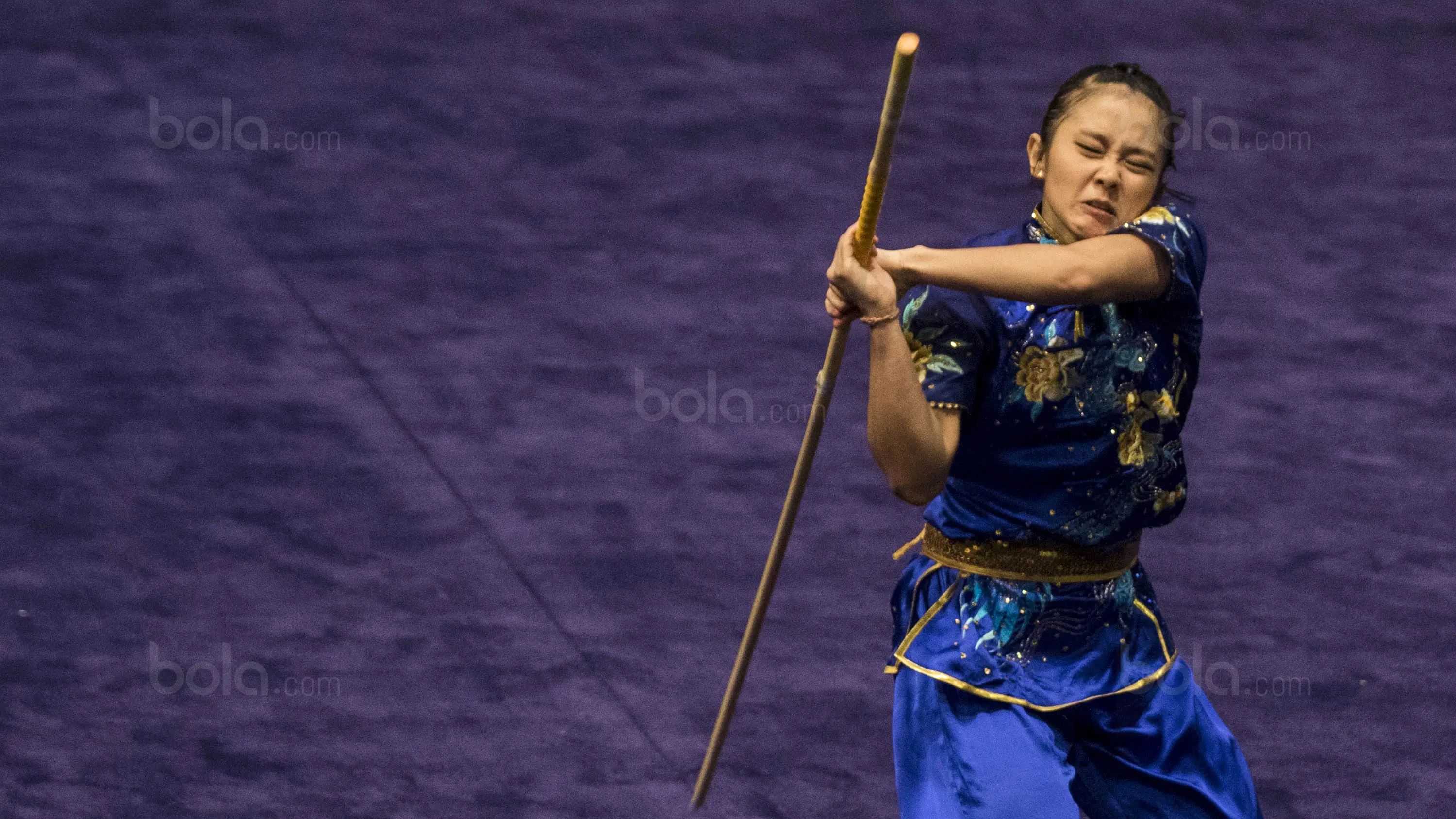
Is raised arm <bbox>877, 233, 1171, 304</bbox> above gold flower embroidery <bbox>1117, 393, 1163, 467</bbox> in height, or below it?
above

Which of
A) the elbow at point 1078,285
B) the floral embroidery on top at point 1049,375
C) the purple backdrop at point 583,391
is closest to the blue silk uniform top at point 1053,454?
the floral embroidery on top at point 1049,375

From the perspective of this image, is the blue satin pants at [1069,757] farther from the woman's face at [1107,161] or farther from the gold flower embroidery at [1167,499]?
the woman's face at [1107,161]

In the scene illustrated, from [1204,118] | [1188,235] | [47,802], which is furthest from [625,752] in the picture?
[1204,118]

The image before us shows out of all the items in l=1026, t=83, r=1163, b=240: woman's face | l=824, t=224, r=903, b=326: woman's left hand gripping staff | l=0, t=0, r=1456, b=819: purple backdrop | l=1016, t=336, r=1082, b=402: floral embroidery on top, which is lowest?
l=0, t=0, r=1456, b=819: purple backdrop

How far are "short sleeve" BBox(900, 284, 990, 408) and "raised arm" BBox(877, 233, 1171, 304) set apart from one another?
0.45ft

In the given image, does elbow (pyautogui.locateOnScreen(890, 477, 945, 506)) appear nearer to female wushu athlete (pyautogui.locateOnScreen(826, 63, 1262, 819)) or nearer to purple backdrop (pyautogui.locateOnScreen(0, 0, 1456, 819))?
female wushu athlete (pyautogui.locateOnScreen(826, 63, 1262, 819))

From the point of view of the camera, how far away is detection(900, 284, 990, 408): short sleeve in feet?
7.24

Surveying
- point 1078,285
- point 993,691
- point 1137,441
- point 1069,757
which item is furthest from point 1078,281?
point 1069,757

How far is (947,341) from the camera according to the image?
7.30 feet

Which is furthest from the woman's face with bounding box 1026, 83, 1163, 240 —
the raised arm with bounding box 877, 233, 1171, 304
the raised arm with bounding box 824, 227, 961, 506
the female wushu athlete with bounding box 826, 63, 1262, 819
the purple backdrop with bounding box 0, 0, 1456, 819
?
the purple backdrop with bounding box 0, 0, 1456, 819

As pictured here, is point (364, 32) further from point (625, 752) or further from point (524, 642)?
point (625, 752)

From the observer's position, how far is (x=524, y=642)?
3549 mm

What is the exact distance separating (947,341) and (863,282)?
224 mm

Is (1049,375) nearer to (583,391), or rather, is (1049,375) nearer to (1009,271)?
(1009,271)
